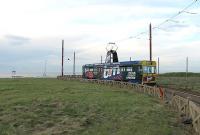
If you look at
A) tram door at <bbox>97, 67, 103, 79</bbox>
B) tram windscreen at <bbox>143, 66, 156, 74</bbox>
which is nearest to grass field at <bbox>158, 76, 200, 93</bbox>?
tram windscreen at <bbox>143, 66, 156, 74</bbox>

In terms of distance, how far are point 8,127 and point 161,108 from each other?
1121 centimetres

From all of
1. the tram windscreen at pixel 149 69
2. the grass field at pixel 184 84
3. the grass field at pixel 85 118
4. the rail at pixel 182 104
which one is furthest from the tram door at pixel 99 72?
the grass field at pixel 85 118

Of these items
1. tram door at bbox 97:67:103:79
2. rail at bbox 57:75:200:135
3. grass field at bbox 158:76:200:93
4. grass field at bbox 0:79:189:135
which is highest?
tram door at bbox 97:67:103:79

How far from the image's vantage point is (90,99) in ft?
120

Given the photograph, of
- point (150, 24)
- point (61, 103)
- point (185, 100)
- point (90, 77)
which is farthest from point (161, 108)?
point (90, 77)

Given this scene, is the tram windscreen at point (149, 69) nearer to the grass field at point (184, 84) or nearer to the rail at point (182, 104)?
the grass field at point (184, 84)

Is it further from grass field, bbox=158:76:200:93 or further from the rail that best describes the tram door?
the rail

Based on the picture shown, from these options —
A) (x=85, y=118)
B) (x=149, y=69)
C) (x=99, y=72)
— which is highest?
(x=149, y=69)

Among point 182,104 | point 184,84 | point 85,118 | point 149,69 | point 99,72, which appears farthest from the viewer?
point 99,72

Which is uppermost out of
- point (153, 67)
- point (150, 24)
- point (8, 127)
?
point (150, 24)

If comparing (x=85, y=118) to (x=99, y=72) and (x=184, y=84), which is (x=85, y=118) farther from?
(x=99, y=72)

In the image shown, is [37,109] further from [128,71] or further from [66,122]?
[128,71]

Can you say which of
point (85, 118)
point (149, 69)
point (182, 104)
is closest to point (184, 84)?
point (149, 69)

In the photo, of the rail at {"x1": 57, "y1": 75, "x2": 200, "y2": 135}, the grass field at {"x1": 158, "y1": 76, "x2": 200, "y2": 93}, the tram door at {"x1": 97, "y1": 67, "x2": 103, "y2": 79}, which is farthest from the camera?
the tram door at {"x1": 97, "y1": 67, "x2": 103, "y2": 79}
